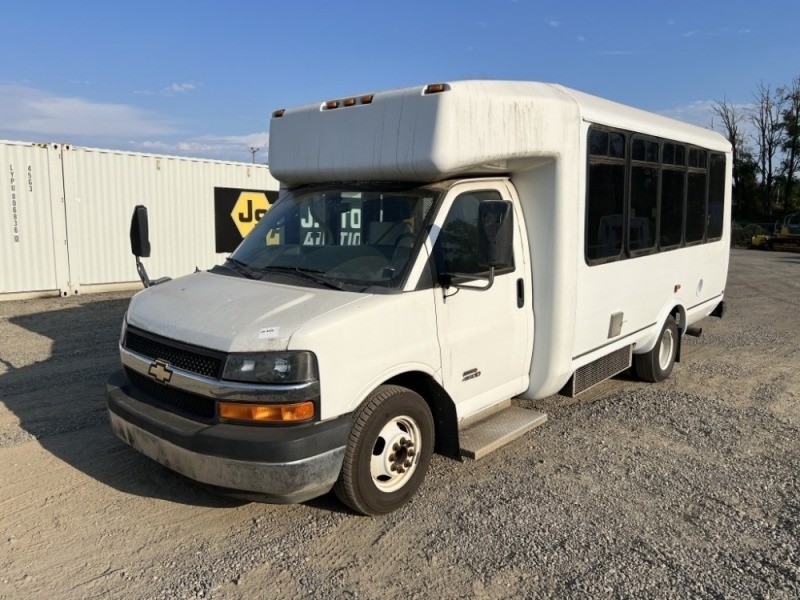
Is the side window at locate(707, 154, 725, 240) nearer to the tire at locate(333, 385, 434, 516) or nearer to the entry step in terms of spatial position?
the entry step

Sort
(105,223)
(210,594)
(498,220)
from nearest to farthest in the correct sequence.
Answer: (210,594)
(498,220)
(105,223)

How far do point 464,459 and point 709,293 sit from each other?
16.8 ft

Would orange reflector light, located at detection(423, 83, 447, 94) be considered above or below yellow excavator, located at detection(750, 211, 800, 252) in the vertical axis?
above

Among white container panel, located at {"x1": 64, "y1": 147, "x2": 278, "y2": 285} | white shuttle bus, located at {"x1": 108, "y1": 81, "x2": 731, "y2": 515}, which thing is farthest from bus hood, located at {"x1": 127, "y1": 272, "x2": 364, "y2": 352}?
white container panel, located at {"x1": 64, "y1": 147, "x2": 278, "y2": 285}

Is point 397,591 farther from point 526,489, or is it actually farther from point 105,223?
point 105,223

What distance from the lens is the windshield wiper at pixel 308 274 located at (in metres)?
4.02

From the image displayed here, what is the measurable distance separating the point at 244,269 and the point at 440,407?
66.6 inches

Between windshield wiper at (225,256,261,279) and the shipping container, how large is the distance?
1013 centimetres

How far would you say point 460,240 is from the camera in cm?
435

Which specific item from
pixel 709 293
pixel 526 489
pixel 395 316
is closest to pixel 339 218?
pixel 395 316

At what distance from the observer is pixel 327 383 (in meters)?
3.48

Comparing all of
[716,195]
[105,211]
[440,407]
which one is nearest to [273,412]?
[440,407]

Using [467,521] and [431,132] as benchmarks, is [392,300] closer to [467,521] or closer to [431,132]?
[431,132]

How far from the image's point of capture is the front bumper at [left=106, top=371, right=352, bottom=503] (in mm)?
3420
